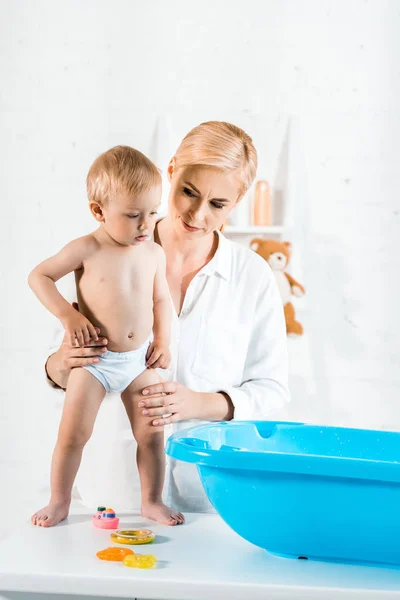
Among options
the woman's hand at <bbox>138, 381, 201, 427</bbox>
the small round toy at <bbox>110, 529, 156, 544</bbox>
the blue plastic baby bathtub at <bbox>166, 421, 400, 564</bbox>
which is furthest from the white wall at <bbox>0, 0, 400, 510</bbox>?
the blue plastic baby bathtub at <bbox>166, 421, 400, 564</bbox>

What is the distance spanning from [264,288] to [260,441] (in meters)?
0.42

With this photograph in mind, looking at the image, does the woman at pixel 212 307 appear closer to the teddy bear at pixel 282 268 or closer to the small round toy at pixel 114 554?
the small round toy at pixel 114 554

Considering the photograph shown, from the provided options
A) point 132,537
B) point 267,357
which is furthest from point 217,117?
point 132,537

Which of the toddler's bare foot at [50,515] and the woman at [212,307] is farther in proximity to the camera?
the woman at [212,307]

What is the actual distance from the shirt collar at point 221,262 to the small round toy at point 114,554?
656mm

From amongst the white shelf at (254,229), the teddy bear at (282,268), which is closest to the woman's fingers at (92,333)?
the white shelf at (254,229)

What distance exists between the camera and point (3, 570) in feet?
3.11

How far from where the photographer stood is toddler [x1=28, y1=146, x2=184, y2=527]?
1.23 metres

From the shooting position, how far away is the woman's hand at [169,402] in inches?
50.9

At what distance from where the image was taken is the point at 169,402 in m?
1.33

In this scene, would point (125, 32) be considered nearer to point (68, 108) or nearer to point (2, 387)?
point (68, 108)

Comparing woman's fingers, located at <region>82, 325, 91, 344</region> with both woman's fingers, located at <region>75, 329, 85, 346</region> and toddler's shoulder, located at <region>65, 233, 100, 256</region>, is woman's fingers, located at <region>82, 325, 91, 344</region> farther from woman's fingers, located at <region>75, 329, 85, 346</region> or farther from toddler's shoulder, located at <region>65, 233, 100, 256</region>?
toddler's shoulder, located at <region>65, 233, 100, 256</region>

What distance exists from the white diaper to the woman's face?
294 mm

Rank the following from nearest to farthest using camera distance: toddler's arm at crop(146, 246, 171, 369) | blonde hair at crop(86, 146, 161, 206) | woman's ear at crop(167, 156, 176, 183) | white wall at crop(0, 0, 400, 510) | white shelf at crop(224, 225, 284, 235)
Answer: blonde hair at crop(86, 146, 161, 206) < toddler's arm at crop(146, 246, 171, 369) < woman's ear at crop(167, 156, 176, 183) < white shelf at crop(224, 225, 284, 235) < white wall at crop(0, 0, 400, 510)
